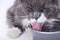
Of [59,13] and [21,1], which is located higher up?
[21,1]

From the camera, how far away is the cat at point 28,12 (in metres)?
1.02

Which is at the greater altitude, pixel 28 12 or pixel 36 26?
pixel 28 12

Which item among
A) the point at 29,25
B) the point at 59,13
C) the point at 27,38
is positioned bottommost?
the point at 27,38

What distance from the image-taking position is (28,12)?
1028 millimetres

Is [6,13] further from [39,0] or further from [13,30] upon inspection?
[39,0]

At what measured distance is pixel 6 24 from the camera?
1044mm

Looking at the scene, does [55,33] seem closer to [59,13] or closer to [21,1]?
[59,13]

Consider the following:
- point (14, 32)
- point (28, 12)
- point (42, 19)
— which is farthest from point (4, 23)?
point (42, 19)

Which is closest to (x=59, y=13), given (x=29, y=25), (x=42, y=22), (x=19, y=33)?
(x=42, y=22)

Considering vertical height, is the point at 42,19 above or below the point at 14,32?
above

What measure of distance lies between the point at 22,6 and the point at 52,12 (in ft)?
0.96

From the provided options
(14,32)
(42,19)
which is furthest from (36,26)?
(14,32)

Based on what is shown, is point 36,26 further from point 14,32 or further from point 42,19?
point 14,32

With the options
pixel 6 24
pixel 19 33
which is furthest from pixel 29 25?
pixel 6 24
